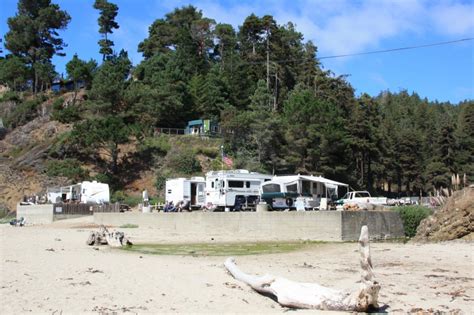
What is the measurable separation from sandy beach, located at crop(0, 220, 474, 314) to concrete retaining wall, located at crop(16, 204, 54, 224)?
904 inches

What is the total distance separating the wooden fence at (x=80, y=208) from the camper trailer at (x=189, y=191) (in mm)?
4976

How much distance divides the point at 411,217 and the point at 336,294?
18181 mm

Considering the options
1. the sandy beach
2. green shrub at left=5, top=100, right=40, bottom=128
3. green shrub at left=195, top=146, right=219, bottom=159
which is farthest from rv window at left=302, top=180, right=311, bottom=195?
green shrub at left=5, top=100, right=40, bottom=128

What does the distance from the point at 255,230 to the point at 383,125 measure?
5143 cm

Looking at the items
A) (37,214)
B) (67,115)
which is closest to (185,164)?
(67,115)

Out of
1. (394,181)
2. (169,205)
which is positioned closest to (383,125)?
(394,181)

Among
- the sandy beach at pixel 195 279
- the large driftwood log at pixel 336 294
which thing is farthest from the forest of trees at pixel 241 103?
the large driftwood log at pixel 336 294

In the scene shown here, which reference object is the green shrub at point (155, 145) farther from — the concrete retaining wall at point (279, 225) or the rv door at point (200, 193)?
the concrete retaining wall at point (279, 225)

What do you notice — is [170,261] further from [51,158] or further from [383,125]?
[383,125]

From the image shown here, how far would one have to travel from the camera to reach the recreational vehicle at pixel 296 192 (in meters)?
31.0

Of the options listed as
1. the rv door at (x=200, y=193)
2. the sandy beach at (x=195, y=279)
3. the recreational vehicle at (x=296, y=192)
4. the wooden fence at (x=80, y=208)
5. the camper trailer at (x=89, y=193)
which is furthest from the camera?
the camper trailer at (x=89, y=193)

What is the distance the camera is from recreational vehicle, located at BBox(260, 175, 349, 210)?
31.0 metres

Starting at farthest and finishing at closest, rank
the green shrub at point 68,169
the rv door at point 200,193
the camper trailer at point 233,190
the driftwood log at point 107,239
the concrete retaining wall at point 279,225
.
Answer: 1. the green shrub at point 68,169
2. the rv door at point 200,193
3. the camper trailer at point 233,190
4. the concrete retaining wall at point 279,225
5. the driftwood log at point 107,239

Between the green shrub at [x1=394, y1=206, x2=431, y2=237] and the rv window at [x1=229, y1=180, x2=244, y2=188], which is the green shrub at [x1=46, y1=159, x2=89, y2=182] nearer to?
the rv window at [x1=229, y1=180, x2=244, y2=188]
